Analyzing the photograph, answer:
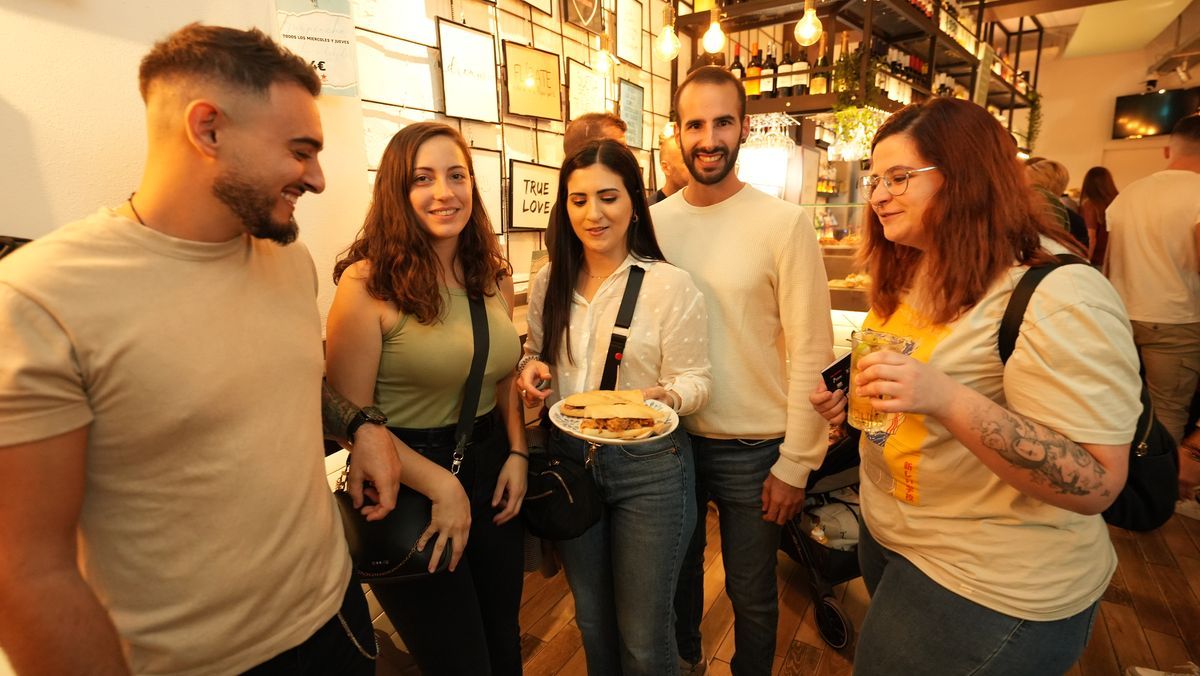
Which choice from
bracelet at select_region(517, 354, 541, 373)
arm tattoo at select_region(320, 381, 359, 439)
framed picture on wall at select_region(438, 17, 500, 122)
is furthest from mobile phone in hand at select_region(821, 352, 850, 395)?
framed picture on wall at select_region(438, 17, 500, 122)

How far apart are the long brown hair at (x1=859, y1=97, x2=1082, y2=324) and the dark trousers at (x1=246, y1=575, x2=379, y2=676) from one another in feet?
4.78

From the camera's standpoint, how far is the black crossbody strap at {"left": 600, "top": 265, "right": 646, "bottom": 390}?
1615mm

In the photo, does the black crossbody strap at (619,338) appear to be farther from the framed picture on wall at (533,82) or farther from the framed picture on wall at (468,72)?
the framed picture on wall at (533,82)

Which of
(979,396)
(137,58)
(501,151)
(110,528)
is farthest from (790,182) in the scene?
(110,528)

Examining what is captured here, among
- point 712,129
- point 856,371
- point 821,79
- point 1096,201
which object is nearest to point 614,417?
point 856,371

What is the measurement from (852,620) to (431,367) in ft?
7.94

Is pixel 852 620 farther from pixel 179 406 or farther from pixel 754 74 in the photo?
pixel 754 74

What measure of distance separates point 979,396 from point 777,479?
2.59 feet

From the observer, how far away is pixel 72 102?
1.22 meters

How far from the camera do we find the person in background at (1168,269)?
10.9 feet

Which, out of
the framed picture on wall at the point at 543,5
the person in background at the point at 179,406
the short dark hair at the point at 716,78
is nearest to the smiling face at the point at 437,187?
the person in background at the point at 179,406

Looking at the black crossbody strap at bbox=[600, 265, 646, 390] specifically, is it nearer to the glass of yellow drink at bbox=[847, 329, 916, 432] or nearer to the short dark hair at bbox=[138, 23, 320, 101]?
the glass of yellow drink at bbox=[847, 329, 916, 432]

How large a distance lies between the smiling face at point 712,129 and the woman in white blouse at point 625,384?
0.28 m

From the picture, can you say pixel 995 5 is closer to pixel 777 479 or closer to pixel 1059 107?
pixel 1059 107
